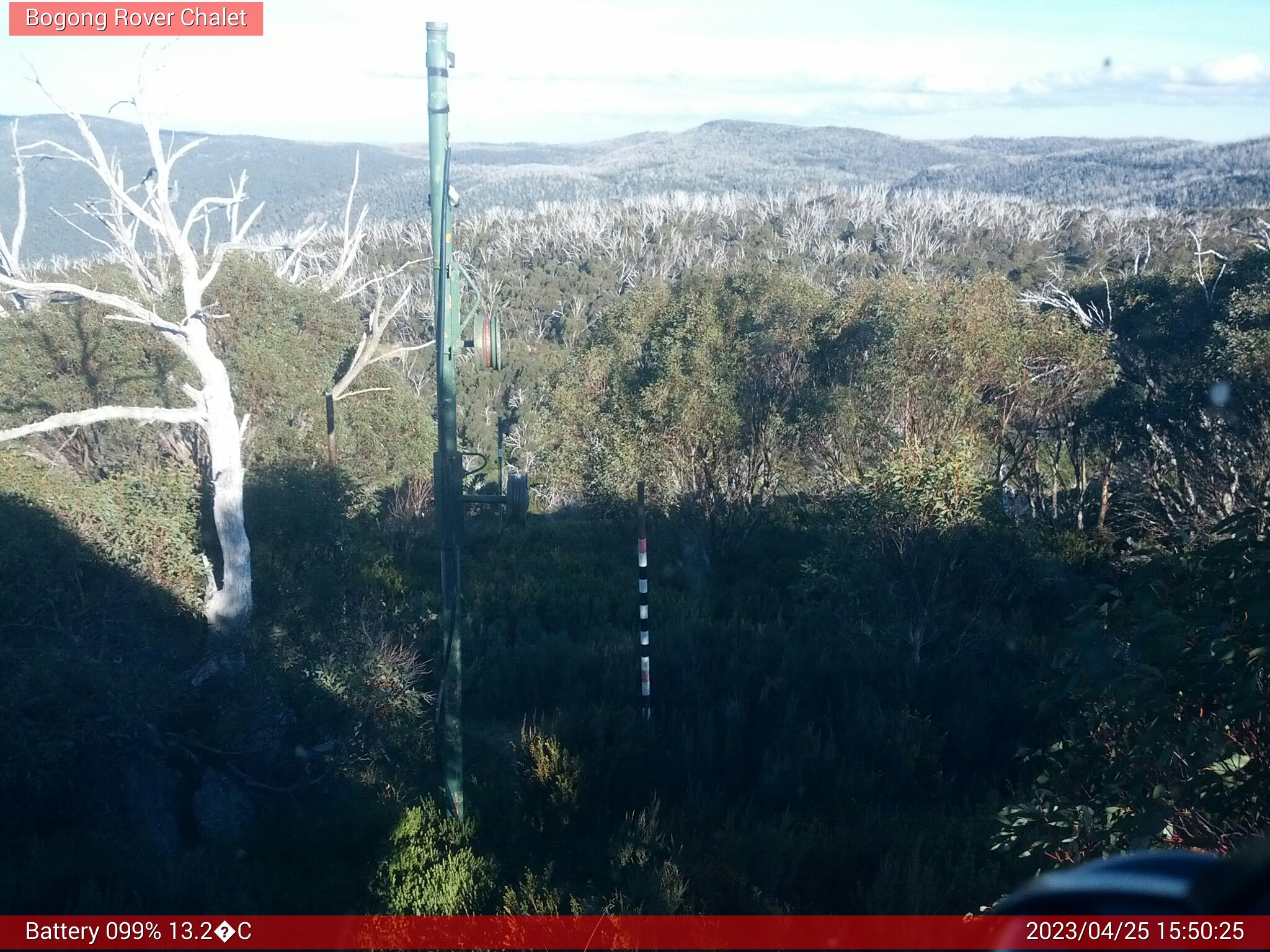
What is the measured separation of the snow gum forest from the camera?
469 centimetres

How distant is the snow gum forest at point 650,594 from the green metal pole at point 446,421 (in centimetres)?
54

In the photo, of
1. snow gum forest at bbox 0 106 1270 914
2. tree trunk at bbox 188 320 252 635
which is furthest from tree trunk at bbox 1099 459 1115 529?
tree trunk at bbox 188 320 252 635

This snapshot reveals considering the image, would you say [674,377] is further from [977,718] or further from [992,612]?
[977,718]

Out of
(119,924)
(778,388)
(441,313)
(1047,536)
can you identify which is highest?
(441,313)

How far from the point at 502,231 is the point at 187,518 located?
53434mm

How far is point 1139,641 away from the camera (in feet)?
10.7

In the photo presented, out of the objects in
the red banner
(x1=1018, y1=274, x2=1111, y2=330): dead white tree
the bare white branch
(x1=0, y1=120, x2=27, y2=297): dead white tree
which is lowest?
the red banner

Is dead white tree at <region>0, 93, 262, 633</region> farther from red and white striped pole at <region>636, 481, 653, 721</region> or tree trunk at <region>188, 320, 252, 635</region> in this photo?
red and white striped pole at <region>636, 481, 653, 721</region>

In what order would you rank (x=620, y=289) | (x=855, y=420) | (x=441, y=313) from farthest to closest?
(x=620, y=289) → (x=855, y=420) → (x=441, y=313)

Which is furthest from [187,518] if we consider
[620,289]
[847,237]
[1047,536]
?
[847,237]

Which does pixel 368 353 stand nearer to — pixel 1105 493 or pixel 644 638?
pixel 644 638

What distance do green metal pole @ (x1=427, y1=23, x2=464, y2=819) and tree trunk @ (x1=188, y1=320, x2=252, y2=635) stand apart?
181 inches

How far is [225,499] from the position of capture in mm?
10336

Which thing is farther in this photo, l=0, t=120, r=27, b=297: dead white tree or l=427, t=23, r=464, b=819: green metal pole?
l=0, t=120, r=27, b=297: dead white tree
